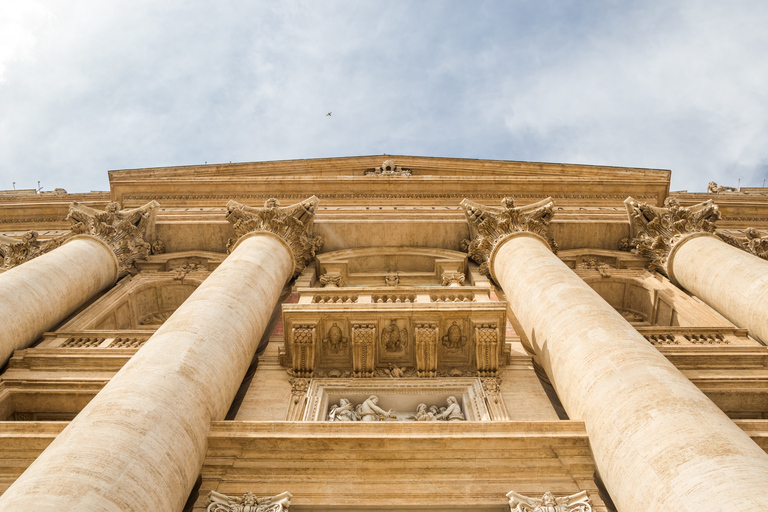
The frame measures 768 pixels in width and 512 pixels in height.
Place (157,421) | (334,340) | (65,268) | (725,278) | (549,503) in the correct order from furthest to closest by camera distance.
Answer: (65,268) → (725,278) → (334,340) → (549,503) → (157,421)

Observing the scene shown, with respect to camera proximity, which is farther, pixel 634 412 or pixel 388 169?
pixel 388 169

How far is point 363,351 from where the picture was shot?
1074 centimetres

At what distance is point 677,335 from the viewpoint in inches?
492

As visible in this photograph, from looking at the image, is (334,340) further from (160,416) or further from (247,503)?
(160,416)

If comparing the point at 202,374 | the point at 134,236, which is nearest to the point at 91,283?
the point at 134,236

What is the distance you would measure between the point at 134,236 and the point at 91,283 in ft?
9.70

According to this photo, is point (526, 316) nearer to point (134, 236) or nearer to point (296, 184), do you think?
point (296, 184)

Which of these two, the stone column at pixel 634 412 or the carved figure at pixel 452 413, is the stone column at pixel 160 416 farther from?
the stone column at pixel 634 412

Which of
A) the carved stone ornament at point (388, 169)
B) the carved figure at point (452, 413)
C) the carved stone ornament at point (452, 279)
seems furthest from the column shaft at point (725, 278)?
the carved stone ornament at point (388, 169)

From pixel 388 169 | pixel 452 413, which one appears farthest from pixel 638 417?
pixel 388 169

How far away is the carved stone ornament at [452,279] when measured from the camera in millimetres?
15086

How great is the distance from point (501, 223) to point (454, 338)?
464cm

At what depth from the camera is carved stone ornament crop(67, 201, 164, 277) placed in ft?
50.6

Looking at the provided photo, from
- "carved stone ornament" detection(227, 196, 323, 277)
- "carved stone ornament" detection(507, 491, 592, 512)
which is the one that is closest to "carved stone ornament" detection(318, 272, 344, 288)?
"carved stone ornament" detection(227, 196, 323, 277)
